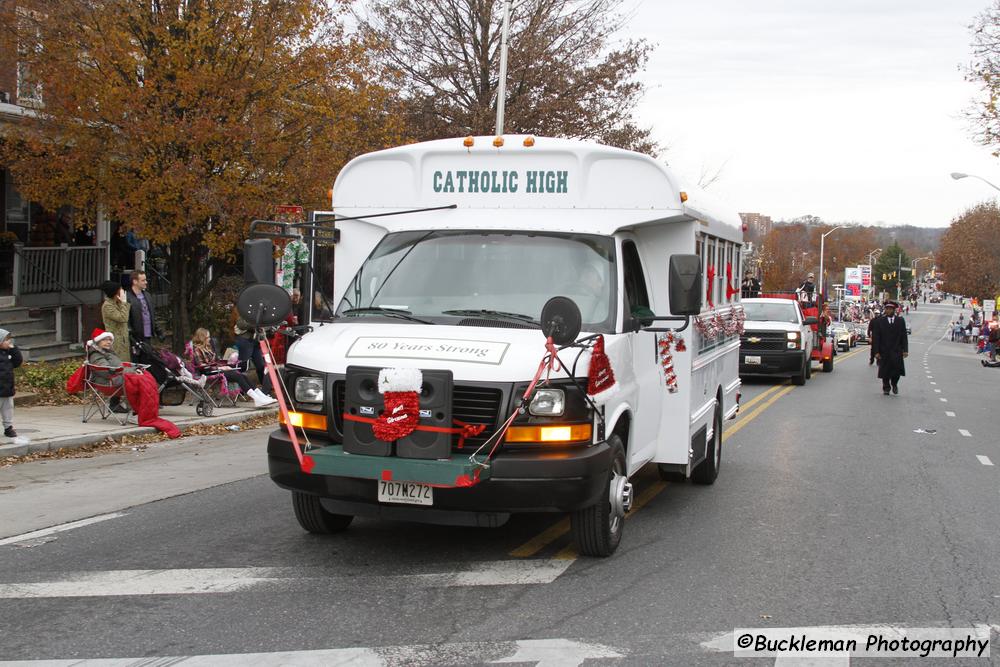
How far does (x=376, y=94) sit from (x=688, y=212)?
11916mm

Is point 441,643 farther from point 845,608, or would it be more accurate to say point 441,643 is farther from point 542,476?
point 845,608

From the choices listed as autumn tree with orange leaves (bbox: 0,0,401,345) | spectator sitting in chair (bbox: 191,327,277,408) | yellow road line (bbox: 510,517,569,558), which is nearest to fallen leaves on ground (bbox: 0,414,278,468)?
spectator sitting in chair (bbox: 191,327,277,408)

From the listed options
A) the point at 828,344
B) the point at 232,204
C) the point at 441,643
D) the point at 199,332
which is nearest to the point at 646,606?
the point at 441,643

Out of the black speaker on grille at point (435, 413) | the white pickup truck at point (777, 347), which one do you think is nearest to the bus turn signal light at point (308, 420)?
the black speaker on grille at point (435, 413)

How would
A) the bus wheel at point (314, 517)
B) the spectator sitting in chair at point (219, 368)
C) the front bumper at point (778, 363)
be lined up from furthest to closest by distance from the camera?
the front bumper at point (778, 363) → the spectator sitting in chair at point (219, 368) → the bus wheel at point (314, 517)

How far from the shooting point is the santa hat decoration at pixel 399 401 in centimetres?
559

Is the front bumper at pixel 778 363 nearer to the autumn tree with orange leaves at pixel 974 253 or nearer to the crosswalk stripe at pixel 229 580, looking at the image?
the crosswalk stripe at pixel 229 580

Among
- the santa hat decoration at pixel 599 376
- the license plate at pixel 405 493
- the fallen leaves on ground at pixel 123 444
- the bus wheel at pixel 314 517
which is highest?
the santa hat decoration at pixel 599 376

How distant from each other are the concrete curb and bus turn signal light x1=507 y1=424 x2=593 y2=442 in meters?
6.88

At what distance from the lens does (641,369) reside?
23.4 feet

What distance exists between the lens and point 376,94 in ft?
60.1

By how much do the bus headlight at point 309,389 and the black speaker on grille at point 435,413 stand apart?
674 millimetres

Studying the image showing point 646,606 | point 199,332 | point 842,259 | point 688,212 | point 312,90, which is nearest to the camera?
point 646,606

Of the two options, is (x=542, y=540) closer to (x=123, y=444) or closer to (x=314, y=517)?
(x=314, y=517)
